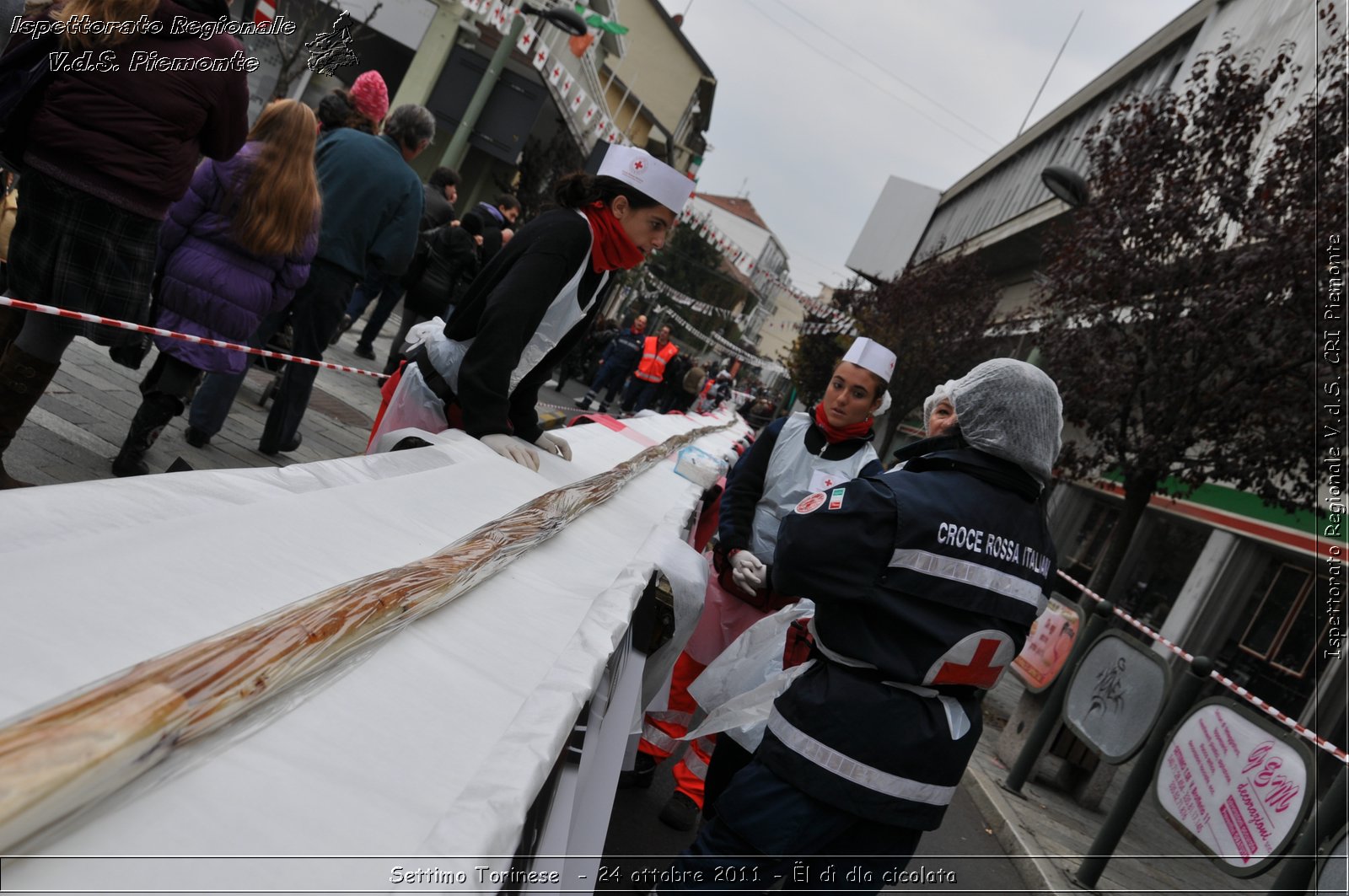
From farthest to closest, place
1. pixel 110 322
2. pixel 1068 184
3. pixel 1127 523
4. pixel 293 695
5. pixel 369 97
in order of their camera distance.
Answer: pixel 1068 184 < pixel 1127 523 < pixel 369 97 < pixel 110 322 < pixel 293 695

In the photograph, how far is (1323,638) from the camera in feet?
34.0

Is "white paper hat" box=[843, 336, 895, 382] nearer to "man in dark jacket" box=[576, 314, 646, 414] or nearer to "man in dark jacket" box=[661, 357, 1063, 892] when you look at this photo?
"man in dark jacket" box=[661, 357, 1063, 892]

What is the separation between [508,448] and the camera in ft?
10.4

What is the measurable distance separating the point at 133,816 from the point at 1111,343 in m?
9.10

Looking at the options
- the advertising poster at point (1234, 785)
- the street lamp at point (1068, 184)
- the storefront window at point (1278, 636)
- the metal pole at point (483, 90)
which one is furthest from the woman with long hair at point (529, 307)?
the metal pole at point (483, 90)

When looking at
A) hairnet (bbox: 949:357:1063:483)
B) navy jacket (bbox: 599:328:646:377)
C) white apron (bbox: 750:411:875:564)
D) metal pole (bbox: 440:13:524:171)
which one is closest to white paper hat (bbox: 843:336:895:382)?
white apron (bbox: 750:411:875:564)

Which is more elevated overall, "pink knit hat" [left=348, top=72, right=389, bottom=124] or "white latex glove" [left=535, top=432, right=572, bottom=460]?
"pink knit hat" [left=348, top=72, right=389, bottom=124]

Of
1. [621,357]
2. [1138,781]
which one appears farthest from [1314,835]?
[621,357]

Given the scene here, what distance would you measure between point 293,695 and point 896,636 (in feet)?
5.21

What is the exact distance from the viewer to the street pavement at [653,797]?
13.4 ft

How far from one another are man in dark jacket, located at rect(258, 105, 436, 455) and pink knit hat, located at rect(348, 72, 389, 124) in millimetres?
206

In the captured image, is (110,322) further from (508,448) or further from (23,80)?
(508,448)

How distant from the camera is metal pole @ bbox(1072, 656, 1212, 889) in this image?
5242 millimetres

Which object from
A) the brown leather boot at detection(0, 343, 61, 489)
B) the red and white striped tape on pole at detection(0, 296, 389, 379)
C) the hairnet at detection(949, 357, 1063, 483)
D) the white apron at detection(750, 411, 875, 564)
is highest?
the hairnet at detection(949, 357, 1063, 483)
